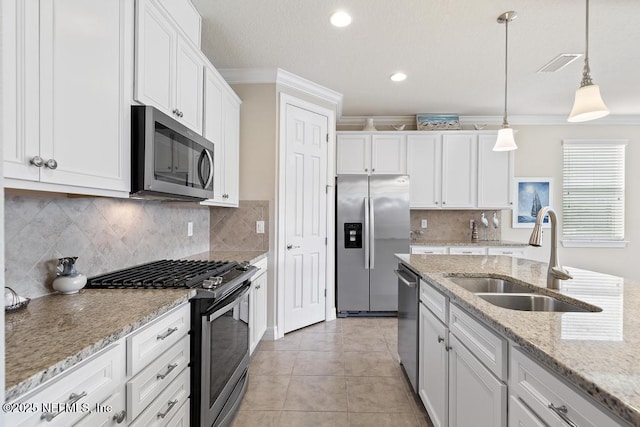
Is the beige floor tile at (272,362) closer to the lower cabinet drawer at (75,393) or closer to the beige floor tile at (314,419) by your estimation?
the beige floor tile at (314,419)

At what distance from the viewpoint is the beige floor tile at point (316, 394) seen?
2084 mm

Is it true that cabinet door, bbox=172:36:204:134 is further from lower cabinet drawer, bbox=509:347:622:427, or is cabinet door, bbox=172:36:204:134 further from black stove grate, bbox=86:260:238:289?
lower cabinet drawer, bbox=509:347:622:427

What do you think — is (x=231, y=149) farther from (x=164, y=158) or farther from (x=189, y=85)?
(x=164, y=158)

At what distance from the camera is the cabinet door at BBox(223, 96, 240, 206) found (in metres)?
2.74

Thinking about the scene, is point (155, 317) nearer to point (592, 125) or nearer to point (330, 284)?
point (330, 284)

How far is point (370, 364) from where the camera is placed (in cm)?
266

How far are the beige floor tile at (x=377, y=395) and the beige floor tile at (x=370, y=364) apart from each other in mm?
74

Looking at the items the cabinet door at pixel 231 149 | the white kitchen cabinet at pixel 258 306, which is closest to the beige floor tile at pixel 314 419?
the white kitchen cabinet at pixel 258 306

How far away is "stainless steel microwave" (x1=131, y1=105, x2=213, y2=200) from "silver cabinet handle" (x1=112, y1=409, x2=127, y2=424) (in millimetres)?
877

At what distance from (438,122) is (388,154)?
0.87 m

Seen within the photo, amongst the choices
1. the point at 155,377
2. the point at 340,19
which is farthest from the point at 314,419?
the point at 340,19

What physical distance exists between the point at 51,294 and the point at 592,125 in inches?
249

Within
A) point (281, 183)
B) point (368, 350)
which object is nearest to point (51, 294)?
point (281, 183)

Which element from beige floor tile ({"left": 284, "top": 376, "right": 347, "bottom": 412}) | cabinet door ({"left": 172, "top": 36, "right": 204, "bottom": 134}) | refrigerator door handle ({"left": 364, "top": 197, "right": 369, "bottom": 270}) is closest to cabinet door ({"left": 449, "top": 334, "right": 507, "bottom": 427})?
beige floor tile ({"left": 284, "top": 376, "right": 347, "bottom": 412})
